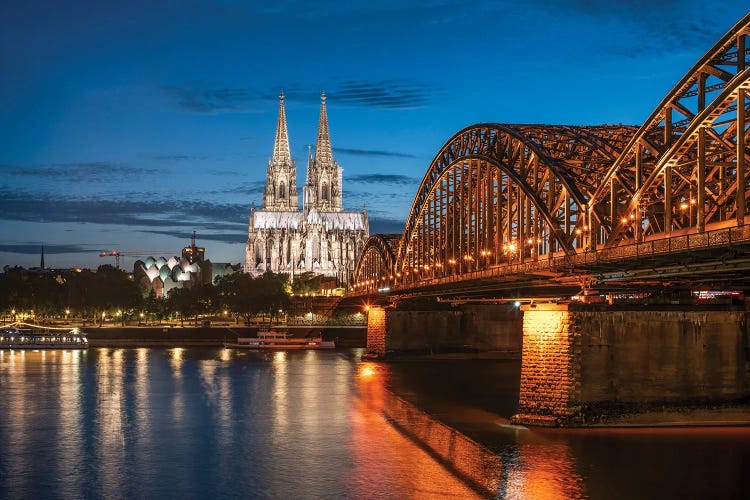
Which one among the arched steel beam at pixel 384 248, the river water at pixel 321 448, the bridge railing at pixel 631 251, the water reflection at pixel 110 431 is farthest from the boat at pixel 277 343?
the bridge railing at pixel 631 251

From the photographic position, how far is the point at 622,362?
4494cm

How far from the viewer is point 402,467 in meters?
40.0

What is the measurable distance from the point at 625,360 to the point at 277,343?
85.7 meters

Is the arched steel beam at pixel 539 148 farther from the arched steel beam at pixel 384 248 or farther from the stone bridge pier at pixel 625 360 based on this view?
the arched steel beam at pixel 384 248

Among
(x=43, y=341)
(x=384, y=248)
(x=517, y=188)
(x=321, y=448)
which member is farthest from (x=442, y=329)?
(x=321, y=448)

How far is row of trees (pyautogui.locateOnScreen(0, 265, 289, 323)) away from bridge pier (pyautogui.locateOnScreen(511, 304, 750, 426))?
396 feet

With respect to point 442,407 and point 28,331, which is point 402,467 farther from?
point 28,331

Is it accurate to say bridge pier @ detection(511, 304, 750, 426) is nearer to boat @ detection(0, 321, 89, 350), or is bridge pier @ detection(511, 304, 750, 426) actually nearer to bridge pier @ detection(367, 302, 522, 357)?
bridge pier @ detection(367, 302, 522, 357)

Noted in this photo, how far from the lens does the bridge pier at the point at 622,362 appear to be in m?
44.6

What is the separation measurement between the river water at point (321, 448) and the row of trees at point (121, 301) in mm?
91348

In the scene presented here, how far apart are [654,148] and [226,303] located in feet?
464

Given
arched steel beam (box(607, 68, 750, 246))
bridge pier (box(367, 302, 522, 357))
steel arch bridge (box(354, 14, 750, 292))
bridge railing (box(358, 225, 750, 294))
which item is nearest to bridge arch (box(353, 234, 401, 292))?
bridge pier (box(367, 302, 522, 357))

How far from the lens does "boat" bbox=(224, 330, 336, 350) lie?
12431 centimetres

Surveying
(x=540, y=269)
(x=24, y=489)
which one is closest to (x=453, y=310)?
(x=540, y=269)
